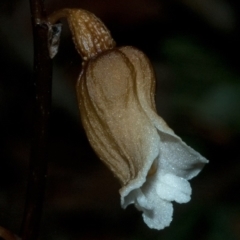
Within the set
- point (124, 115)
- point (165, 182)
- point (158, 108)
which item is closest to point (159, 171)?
point (165, 182)

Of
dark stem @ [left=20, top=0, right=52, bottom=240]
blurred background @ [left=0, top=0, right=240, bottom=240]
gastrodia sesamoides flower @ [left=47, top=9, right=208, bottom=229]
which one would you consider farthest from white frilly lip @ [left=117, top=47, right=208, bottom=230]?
blurred background @ [left=0, top=0, right=240, bottom=240]

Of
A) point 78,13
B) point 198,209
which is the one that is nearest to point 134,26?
point 198,209

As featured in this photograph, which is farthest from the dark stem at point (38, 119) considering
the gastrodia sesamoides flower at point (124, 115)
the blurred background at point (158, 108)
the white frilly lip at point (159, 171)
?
the blurred background at point (158, 108)

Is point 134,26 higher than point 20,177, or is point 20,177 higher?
point 134,26

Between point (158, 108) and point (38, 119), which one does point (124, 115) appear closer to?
point (38, 119)

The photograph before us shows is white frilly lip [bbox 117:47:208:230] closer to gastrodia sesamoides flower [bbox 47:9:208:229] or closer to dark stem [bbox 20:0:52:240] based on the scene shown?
gastrodia sesamoides flower [bbox 47:9:208:229]

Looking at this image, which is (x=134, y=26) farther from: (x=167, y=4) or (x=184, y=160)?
(x=184, y=160)
